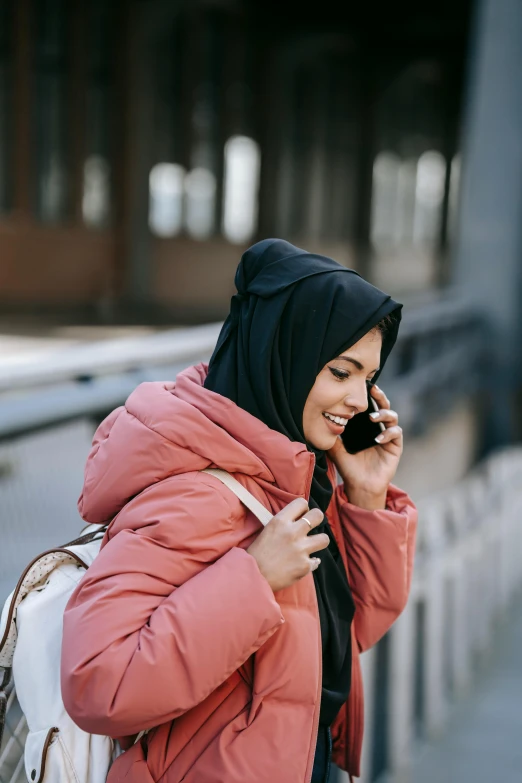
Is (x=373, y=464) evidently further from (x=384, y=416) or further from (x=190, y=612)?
(x=190, y=612)

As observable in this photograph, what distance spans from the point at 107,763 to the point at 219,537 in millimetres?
407

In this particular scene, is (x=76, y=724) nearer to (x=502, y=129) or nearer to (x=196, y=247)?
(x=502, y=129)

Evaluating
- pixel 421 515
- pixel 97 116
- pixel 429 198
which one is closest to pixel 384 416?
pixel 421 515

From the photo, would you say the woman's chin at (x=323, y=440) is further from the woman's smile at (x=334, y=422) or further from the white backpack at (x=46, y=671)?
the white backpack at (x=46, y=671)

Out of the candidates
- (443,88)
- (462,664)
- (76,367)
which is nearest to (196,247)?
(443,88)

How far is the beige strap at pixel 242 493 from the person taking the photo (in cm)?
167

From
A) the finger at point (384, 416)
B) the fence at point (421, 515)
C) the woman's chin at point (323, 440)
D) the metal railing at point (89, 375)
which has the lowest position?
the fence at point (421, 515)

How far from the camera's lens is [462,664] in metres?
5.64

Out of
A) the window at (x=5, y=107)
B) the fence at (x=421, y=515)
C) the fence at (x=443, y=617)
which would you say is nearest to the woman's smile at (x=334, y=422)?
the fence at (x=421, y=515)

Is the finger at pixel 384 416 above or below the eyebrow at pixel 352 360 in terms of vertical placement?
below

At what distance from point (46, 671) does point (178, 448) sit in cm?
40

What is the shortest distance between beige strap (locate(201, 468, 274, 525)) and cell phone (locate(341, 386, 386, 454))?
495 millimetres

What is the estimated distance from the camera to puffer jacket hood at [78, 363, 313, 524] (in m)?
1.65

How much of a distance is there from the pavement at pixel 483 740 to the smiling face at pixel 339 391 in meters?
2.95
